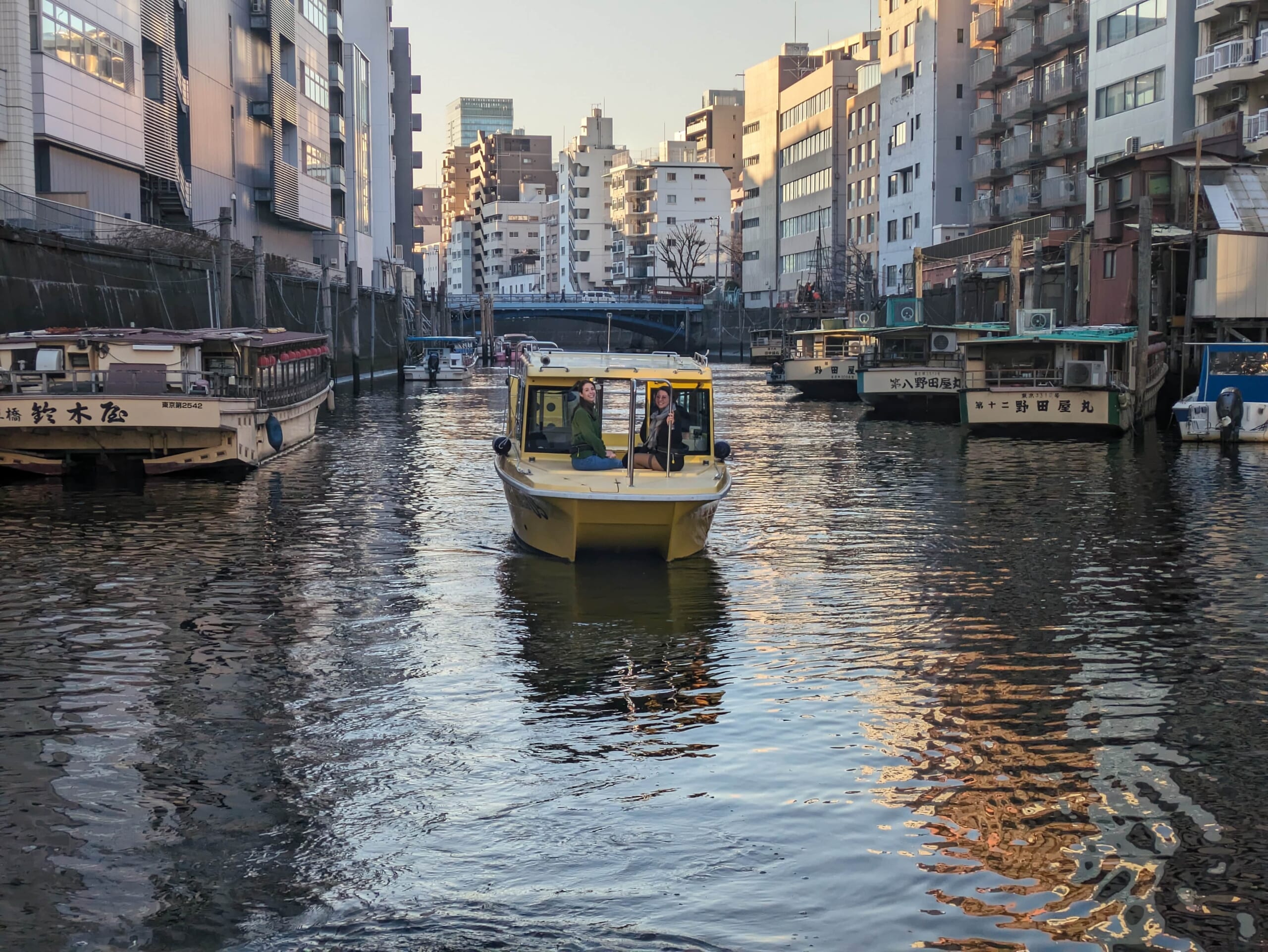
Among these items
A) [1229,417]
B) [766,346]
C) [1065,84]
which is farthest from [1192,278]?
[766,346]

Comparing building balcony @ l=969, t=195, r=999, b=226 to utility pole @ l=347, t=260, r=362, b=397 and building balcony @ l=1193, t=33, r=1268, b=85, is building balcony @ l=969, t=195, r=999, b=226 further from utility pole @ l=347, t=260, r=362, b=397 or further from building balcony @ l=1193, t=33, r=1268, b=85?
utility pole @ l=347, t=260, r=362, b=397

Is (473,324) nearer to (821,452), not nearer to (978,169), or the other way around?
(978,169)

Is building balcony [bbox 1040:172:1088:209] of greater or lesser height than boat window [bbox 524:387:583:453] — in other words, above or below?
above

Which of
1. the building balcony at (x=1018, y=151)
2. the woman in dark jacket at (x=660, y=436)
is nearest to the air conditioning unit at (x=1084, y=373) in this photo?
Result: the woman in dark jacket at (x=660, y=436)

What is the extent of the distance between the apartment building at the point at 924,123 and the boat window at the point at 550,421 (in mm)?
70283

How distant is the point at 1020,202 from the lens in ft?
249

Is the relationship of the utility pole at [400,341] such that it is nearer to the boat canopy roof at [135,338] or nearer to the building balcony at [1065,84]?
the building balcony at [1065,84]

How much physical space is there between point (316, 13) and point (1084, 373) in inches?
2312

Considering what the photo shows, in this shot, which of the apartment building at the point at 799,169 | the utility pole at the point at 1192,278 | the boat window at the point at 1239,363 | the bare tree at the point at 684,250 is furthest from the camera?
the bare tree at the point at 684,250

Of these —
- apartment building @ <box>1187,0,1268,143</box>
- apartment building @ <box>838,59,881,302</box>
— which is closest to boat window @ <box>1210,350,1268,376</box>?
apartment building @ <box>1187,0,1268,143</box>

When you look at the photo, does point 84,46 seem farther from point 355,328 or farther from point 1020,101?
point 1020,101

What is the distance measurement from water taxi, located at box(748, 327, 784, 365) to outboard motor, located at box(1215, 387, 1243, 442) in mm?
53205

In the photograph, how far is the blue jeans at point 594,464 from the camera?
18.9 metres

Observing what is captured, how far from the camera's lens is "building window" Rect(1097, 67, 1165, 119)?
60.9 meters
